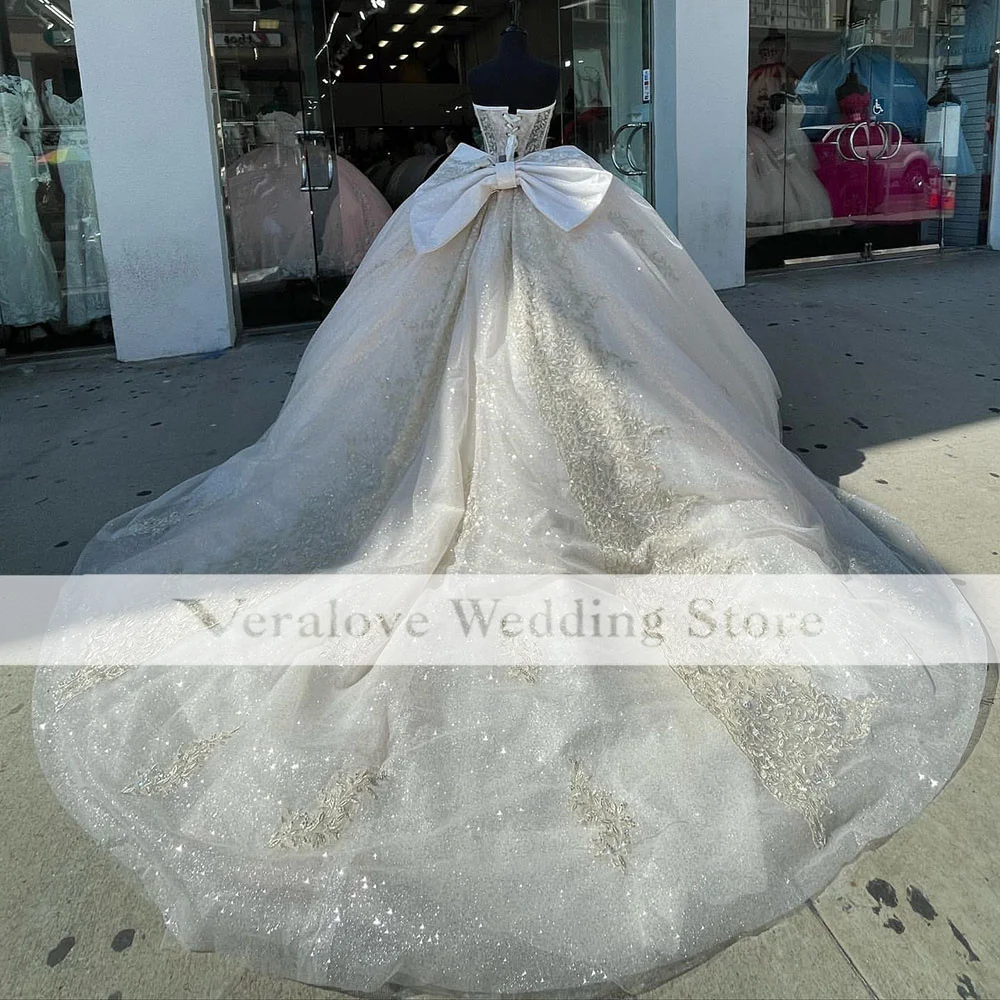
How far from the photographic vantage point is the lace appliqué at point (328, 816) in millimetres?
1539

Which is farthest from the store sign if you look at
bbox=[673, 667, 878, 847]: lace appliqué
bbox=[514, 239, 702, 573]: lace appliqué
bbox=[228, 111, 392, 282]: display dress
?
bbox=[673, 667, 878, 847]: lace appliqué

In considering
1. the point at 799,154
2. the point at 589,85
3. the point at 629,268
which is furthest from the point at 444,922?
the point at 799,154

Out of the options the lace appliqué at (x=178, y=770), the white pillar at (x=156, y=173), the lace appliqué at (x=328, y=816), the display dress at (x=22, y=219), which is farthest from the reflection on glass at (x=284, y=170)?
the lace appliqué at (x=328, y=816)

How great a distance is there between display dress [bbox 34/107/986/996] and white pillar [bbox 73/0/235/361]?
9.16 feet

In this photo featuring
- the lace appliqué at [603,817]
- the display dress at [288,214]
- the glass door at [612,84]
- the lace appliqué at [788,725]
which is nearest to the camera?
the lace appliqué at [603,817]

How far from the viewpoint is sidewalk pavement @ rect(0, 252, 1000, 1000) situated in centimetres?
140

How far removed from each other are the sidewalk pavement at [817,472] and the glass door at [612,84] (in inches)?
50.5

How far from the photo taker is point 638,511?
7.76 feet

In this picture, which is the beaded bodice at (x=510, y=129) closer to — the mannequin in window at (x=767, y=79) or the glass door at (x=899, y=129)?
the mannequin in window at (x=767, y=79)

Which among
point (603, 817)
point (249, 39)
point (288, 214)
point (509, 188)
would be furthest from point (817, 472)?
point (249, 39)

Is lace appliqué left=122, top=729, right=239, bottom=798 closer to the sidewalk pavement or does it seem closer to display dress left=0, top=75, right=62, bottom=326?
the sidewalk pavement

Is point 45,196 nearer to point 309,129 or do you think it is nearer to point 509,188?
point 309,129

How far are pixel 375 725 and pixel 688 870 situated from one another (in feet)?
2.03

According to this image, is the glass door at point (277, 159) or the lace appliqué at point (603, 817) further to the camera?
the glass door at point (277, 159)
